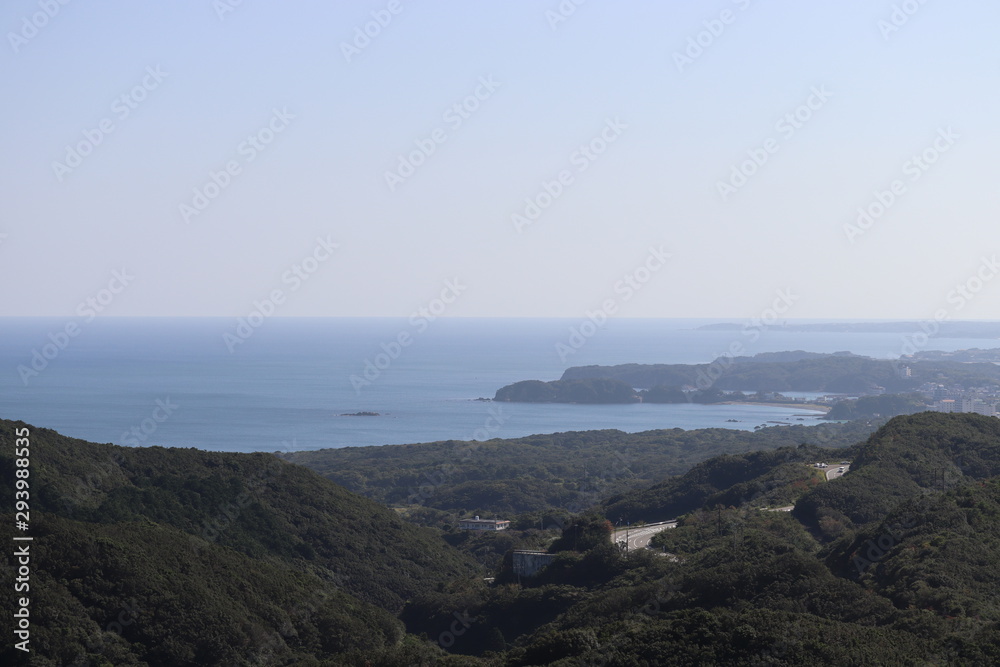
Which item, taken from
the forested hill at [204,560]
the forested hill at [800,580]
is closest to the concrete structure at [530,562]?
the forested hill at [800,580]

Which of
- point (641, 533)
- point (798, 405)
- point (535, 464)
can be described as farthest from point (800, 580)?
point (798, 405)

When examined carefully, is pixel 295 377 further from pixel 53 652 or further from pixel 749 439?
pixel 53 652

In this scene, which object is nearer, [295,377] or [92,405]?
[92,405]

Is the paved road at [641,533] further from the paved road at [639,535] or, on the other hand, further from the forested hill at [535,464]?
the forested hill at [535,464]

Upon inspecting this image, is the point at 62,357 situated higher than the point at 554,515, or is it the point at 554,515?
the point at 62,357

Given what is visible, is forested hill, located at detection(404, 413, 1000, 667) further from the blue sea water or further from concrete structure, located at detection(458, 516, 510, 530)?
the blue sea water

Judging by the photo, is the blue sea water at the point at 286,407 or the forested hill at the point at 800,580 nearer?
the forested hill at the point at 800,580

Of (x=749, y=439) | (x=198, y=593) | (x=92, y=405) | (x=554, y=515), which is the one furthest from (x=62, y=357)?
(x=198, y=593)

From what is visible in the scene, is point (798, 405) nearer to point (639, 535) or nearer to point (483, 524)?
point (483, 524)
